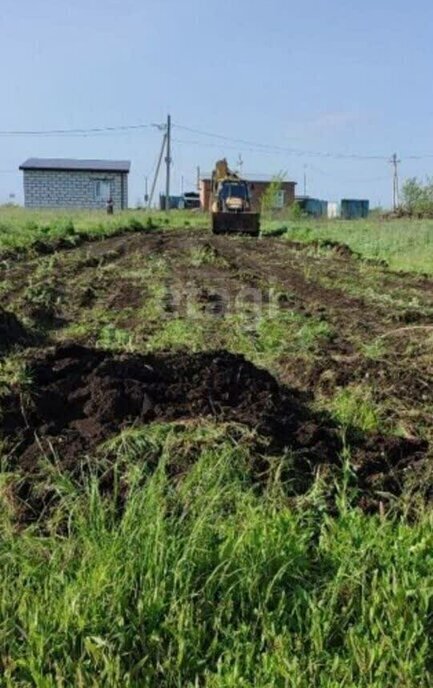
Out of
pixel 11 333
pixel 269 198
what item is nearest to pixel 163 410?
pixel 11 333

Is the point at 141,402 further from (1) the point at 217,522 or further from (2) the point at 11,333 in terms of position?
(2) the point at 11,333

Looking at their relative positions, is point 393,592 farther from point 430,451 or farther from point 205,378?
point 205,378

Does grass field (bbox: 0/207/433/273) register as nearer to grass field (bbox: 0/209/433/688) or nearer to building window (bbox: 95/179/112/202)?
grass field (bbox: 0/209/433/688)

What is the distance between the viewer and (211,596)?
10.1 feet

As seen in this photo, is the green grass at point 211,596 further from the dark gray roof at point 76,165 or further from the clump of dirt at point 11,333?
the dark gray roof at point 76,165

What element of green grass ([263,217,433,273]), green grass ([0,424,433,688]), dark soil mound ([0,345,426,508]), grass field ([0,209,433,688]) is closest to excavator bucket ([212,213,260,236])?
green grass ([263,217,433,273])

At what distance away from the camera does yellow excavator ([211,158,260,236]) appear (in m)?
31.6

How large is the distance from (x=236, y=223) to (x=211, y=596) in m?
29.2

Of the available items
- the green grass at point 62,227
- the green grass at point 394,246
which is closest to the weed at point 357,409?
the green grass at point 394,246

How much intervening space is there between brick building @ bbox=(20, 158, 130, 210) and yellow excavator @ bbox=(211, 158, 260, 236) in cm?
3196

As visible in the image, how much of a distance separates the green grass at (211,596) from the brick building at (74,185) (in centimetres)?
6102

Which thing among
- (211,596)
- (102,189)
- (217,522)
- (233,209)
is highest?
(102,189)

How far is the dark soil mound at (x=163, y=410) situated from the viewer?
4.49 meters

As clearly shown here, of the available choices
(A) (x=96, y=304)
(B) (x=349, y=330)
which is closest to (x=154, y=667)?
(B) (x=349, y=330)
